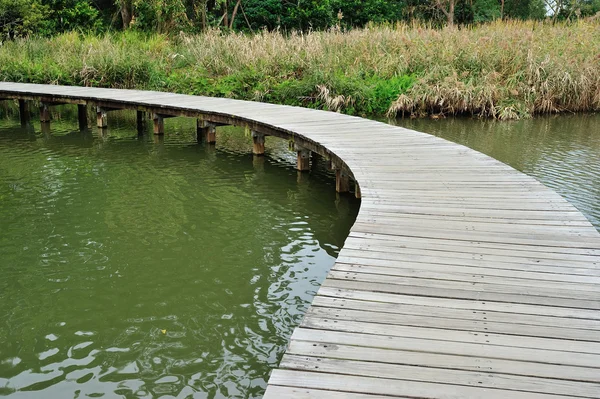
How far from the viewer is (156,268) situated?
15.3 ft

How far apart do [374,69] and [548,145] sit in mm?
4939

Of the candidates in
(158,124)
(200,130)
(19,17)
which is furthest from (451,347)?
(19,17)

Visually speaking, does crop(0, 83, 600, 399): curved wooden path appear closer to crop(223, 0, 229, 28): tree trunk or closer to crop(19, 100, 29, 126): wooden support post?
crop(19, 100, 29, 126): wooden support post

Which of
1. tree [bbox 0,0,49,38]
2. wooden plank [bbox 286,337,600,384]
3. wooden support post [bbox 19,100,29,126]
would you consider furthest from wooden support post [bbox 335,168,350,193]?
tree [bbox 0,0,49,38]

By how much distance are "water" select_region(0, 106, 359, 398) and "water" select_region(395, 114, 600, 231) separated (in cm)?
255

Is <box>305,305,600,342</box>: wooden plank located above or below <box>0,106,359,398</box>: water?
above

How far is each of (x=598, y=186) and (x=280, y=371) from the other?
585 centimetres

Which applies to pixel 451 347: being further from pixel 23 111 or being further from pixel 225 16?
pixel 225 16

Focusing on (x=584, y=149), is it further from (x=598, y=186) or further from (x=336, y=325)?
(x=336, y=325)

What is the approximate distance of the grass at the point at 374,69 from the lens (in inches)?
479

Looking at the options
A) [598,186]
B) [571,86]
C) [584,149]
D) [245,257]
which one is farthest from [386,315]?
[571,86]

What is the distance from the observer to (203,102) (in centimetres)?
1029

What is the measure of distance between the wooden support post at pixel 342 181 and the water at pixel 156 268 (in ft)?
0.41

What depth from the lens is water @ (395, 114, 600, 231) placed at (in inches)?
269
